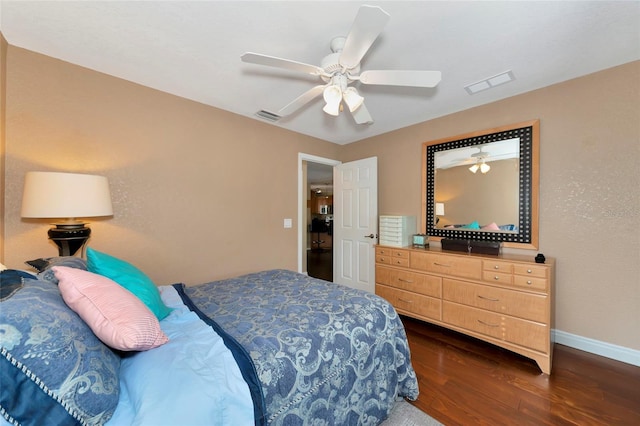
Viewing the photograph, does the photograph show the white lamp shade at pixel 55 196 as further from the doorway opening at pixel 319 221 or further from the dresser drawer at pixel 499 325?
the doorway opening at pixel 319 221

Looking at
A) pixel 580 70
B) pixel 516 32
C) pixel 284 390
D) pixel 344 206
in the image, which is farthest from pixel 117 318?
pixel 580 70

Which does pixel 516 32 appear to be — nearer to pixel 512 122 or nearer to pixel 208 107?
pixel 512 122

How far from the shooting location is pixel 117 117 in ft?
7.15

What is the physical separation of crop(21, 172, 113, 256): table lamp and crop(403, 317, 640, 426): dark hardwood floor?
8.50 feet

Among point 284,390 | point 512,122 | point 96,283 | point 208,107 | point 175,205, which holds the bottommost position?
point 284,390

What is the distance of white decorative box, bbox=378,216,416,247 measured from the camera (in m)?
3.05

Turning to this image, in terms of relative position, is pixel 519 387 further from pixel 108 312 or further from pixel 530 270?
pixel 108 312

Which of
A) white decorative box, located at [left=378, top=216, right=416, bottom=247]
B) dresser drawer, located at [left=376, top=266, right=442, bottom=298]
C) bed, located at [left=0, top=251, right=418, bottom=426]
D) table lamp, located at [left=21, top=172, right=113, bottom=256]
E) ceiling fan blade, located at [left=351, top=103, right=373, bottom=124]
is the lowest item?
dresser drawer, located at [left=376, top=266, right=442, bottom=298]

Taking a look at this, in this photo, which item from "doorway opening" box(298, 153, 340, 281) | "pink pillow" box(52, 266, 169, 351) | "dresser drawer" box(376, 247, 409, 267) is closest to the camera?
"pink pillow" box(52, 266, 169, 351)

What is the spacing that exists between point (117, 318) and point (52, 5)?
191 centimetres

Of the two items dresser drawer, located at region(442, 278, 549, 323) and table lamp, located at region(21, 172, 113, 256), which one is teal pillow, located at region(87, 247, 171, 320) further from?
dresser drawer, located at region(442, 278, 549, 323)

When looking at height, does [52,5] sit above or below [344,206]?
above

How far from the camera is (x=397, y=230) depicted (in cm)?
307

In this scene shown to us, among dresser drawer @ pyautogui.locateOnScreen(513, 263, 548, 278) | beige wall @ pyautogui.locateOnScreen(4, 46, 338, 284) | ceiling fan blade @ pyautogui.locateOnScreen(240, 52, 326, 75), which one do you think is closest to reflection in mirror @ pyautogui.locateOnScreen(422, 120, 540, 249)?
dresser drawer @ pyautogui.locateOnScreen(513, 263, 548, 278)
